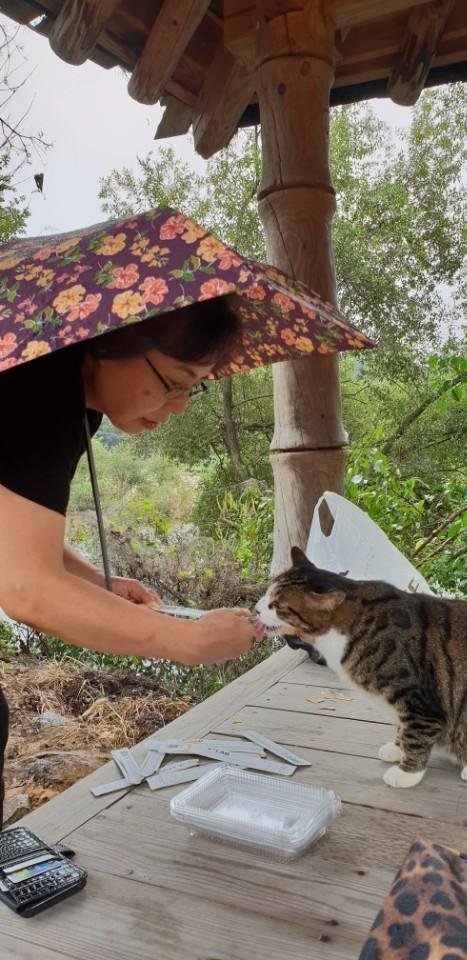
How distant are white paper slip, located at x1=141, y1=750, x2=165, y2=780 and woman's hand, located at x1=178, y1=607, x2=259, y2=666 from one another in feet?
1.63

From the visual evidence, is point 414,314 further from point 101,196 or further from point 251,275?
point 251,275

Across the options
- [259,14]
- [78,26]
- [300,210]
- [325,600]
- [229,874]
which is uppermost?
[259,14]

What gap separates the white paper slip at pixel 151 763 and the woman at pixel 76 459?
19.9 inches

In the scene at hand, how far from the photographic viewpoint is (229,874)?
1.15 meters

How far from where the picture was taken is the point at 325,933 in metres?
1.00

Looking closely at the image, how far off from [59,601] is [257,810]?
665 millimetres

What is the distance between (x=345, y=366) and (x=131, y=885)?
6093 mm

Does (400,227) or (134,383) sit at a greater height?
(400,227)

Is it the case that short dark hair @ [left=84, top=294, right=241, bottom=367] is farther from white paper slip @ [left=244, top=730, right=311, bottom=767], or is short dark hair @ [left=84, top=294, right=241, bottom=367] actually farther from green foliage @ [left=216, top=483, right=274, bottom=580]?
green foliage @ [left=216, top=483, right=274, bottom=580]

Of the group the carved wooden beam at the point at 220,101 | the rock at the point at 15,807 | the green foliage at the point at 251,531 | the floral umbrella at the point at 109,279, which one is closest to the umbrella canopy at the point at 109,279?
the floral umbrella at the point at 109,279

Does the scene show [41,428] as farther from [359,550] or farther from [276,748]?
[359,550]

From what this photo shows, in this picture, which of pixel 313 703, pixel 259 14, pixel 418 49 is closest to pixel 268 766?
pixel 313 703

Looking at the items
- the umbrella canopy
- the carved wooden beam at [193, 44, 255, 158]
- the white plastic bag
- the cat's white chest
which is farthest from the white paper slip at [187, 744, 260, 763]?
the carved wooden beam at [193, 44, 255, 158]

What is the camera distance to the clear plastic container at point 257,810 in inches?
46.9
